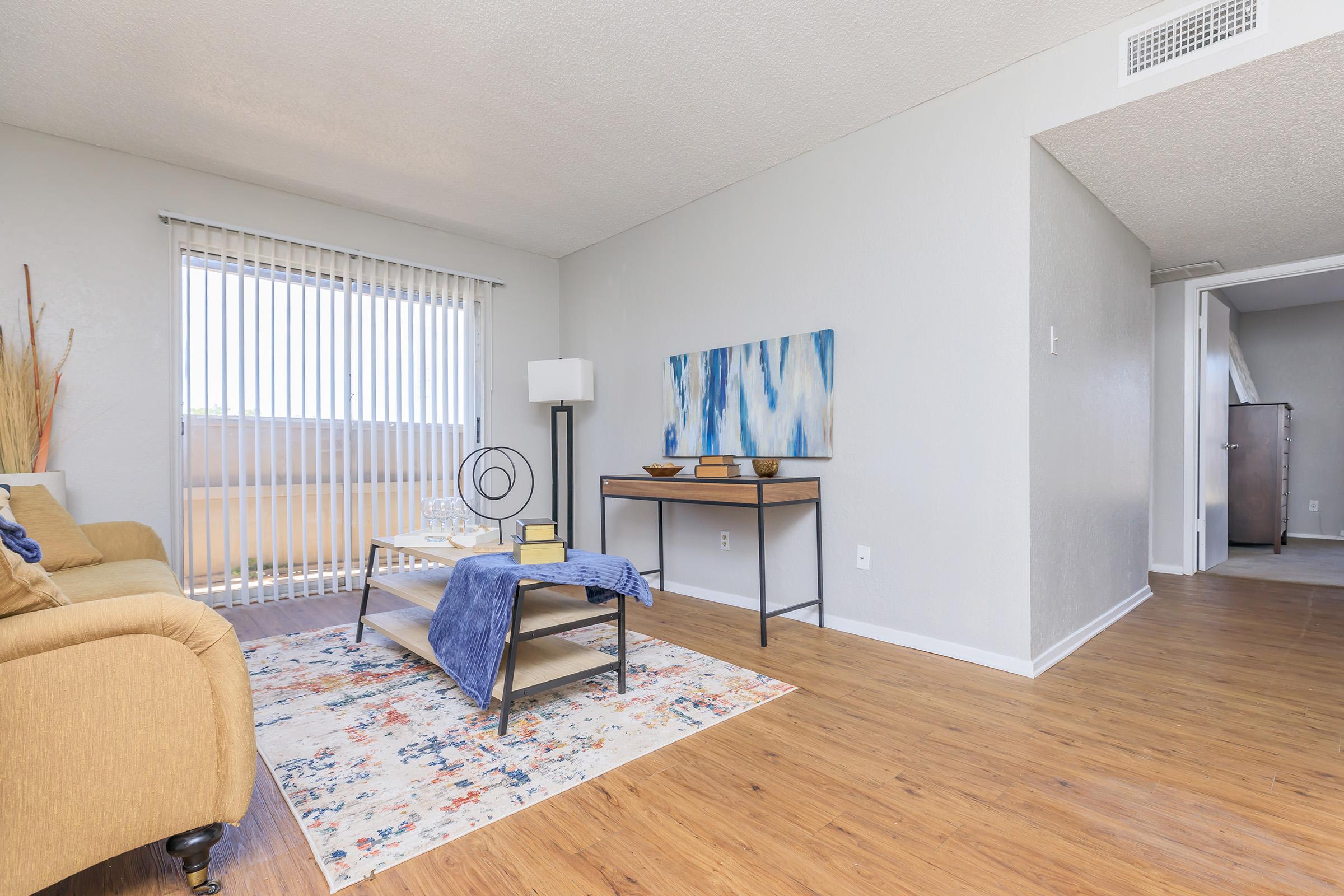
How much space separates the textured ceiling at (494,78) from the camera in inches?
91.7

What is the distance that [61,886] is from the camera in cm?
132

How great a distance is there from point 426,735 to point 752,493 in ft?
5.42

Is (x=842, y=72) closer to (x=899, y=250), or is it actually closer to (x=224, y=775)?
(x=899, y=250)

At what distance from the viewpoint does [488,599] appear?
2111mm

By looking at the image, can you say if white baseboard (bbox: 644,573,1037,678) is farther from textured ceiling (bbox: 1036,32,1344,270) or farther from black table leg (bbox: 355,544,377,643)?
textured ceiling (bbox: 1036,32,1344,270)

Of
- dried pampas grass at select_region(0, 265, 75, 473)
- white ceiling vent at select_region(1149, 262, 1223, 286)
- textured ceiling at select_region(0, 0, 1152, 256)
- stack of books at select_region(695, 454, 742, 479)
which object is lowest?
stack of books at select_region(695, 454, 742, 479)

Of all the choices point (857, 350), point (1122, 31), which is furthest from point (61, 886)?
point (1122, 31)

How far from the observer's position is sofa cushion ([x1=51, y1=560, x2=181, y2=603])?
2072 mm

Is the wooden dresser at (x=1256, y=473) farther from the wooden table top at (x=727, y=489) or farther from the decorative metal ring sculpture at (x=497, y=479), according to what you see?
the decorative metal ring sculpture at (x=497, y=479)

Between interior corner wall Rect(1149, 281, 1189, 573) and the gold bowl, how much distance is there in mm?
3237

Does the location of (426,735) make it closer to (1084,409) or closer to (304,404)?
(304,404)

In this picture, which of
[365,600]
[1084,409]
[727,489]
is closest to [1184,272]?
[1084,409]

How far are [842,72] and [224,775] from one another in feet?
10.2

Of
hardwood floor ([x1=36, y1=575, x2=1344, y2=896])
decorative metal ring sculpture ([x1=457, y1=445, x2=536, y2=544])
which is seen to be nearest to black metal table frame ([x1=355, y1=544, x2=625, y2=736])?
hardwood floor ([x1=36, y1=575, x2=1344, y2=896])
